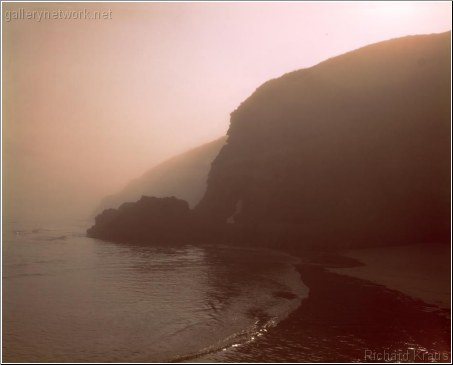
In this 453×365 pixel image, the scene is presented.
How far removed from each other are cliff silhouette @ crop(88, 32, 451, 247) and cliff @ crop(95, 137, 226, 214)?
5660 centimetres

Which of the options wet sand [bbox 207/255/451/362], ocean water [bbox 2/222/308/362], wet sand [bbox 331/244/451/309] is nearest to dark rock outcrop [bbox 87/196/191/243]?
ocean water [bbox 2/222/308/362]

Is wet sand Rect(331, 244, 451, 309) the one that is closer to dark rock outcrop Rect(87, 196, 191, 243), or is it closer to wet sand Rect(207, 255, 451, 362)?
wet sand Rect(207, 255, 451, 362)

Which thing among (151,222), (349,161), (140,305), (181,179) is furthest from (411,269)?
(181,179)

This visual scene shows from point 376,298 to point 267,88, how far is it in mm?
42727

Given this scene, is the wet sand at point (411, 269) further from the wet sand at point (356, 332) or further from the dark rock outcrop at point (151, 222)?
the dark rock outcrop at point (151, 222)

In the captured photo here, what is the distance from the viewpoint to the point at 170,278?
28906 millimetres

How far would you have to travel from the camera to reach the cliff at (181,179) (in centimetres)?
12738

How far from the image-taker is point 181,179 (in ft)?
455

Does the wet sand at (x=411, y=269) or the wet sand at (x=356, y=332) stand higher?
the wet sand at (x=356, y=332)

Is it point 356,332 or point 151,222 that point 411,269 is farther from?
point 151,222

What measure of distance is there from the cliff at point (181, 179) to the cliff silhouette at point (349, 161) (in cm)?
5660

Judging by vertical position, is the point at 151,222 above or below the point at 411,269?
above

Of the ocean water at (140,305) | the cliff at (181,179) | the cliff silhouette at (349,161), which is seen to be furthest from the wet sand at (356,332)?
the cliff at (181,179)

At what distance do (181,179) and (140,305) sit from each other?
11822cm
